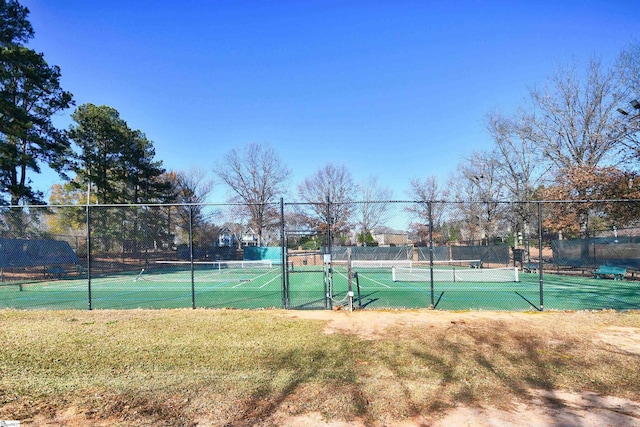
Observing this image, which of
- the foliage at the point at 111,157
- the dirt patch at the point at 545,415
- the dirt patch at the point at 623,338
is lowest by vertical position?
the dirt patch at the point at 623,338

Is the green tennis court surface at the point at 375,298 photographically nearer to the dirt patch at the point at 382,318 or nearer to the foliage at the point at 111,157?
the dirt patch at the point at 382,318

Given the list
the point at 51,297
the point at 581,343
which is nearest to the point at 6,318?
the point at 51,297

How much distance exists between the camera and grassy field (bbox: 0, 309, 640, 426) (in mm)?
3328

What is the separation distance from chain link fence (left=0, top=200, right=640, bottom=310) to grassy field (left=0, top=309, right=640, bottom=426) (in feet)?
6.41

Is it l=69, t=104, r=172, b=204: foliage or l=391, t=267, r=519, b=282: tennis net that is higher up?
l=69, t=104, r=172, b=204: foliage

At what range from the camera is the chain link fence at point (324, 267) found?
9.31 m

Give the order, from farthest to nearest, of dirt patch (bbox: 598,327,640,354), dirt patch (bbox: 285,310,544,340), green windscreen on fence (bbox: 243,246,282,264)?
1. green windscreen on fence (bbox: 243,246,282,264)
2. dirt patch (bbox: 285,310,544,340)
3. dirt patch (bbox: 598,327,640,354)

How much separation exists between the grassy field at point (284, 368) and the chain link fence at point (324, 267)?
195cm

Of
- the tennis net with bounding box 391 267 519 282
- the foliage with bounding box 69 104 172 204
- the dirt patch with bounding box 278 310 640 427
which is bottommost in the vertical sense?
the tennis net with bounding box 391 267 519 282

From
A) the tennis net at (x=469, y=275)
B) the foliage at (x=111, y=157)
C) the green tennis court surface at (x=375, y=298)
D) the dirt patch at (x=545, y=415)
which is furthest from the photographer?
the foliage at (x=111, y=157)

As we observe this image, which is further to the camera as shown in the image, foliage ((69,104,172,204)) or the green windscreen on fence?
the green windscreen on fence

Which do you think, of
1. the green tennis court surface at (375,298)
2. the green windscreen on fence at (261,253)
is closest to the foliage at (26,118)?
the green tennis court surface at (375,298)

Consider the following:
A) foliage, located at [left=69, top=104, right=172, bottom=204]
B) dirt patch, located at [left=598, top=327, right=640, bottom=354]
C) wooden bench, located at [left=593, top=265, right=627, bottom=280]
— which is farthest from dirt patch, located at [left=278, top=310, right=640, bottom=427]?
foliage, located at [left=69, top=104, right=172, bottom=204]

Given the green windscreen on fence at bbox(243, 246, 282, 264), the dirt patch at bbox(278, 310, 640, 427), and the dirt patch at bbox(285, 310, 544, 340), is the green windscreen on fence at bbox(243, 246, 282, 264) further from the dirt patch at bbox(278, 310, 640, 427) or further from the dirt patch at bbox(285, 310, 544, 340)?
the dirt patch at bbox(278, 310, 640, 427)
